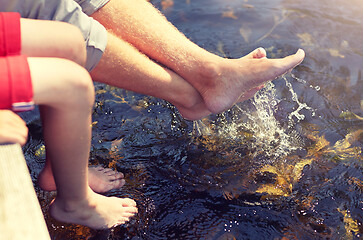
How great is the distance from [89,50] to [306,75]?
1.76m

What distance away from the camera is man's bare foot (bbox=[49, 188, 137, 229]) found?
4.95 feet

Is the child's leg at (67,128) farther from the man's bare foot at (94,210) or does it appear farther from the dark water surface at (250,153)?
the dark water surface at (250,153)

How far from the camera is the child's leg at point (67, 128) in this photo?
1.18 meters

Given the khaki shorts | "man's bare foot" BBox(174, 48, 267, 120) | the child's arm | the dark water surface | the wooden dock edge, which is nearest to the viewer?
the wooden dock edge

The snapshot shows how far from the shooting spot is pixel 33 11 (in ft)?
4.93

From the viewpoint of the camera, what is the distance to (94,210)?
158 centimetres

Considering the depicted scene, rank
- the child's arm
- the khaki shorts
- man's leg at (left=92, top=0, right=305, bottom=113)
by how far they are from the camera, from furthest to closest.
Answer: man's leg at (left=92, top=0, right=305, bottom=113) → the khaki shorts → the child's arm

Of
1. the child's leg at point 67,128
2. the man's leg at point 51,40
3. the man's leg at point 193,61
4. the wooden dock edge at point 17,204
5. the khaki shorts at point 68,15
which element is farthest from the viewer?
the man's leg at point 193,61

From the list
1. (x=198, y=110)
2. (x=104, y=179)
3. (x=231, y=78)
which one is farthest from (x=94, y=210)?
(x=231, y=78)

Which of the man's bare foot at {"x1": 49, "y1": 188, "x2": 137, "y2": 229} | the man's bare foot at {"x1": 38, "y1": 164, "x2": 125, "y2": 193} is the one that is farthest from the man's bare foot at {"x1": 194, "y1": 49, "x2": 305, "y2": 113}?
the man's bare foot at {"x1": 49, "y1": 188, "x2": 137, "y2": 229}

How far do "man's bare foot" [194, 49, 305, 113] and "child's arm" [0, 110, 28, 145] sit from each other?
122cm

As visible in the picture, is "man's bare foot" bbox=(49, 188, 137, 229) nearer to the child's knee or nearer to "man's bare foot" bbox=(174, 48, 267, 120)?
the child's knee

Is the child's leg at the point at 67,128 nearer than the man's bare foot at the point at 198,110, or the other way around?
the child's leg at the point at 67,128

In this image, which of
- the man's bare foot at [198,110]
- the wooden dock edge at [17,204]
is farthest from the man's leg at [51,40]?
the man's bare foot at [198,110]
